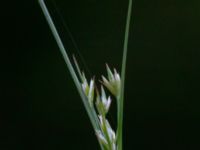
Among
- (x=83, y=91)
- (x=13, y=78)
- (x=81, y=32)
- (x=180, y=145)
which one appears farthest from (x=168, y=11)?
(x=83, y=91)

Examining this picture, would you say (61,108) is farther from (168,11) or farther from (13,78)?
(168,11)

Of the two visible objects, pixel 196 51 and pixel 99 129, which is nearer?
pixel 99 129

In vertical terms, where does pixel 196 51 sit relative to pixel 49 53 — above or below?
below

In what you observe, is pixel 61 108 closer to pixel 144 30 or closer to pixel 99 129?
pixel 144 30

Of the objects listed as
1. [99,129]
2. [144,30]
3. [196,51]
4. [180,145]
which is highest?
[99,129]

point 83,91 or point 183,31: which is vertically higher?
point 83,91

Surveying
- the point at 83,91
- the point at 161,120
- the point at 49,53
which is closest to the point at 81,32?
the point at 49,53
